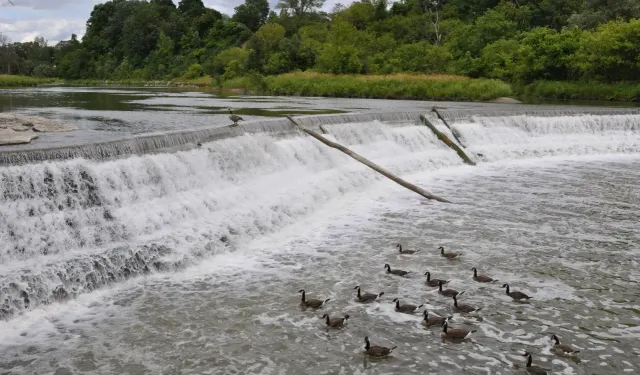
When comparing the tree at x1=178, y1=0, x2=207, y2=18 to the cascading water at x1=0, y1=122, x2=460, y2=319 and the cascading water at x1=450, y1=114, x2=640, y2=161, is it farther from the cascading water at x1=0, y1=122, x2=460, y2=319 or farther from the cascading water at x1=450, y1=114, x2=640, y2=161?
the cascading water at x1=0, y1=122, x2=460, y2=319

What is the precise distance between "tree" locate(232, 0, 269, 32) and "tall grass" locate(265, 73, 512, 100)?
40.0 m

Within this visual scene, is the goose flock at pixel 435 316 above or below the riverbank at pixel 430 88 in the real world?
below

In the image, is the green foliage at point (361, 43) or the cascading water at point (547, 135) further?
the green foliage at point (361, 43)

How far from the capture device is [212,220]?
1134 centimetres

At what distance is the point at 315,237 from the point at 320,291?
289 centimetres

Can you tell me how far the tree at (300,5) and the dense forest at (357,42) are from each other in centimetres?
16

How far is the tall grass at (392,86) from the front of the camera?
37.4m

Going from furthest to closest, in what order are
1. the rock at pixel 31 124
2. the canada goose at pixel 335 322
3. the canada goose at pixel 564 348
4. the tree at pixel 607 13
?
the tree at pixel 607 13 < the rock at pixel 31 124 < the canada goose at pixel 335 322 < the canada goose at pixel 564 348

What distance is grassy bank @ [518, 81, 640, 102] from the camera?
3438 cm

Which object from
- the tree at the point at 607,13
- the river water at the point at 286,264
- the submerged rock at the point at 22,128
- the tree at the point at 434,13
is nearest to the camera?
the river water at the point at 286,264

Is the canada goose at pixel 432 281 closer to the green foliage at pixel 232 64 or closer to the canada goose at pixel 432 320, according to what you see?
the canada goose at pixel 432 320

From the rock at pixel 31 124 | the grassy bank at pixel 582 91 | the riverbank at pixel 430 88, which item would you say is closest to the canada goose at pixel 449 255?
the rock at pixel 31 124

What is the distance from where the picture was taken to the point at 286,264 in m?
9.55

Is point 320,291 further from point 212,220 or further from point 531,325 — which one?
point 212,220
